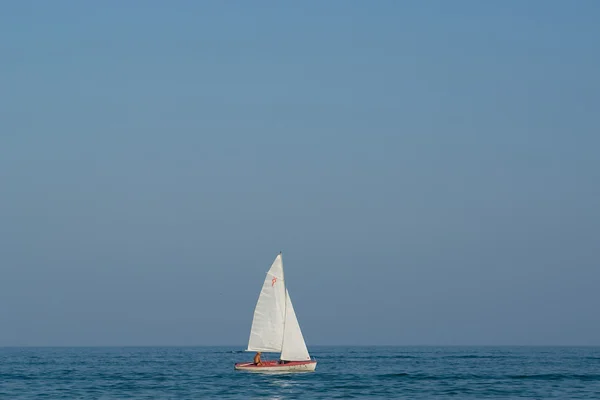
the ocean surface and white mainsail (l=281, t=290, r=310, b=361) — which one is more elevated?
white mainsail (l=281, t=290, r=310, b=361)

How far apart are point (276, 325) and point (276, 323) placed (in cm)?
20

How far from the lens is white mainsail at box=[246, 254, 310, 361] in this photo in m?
94.5

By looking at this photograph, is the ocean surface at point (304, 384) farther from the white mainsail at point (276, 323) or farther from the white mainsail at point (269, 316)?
the white mainsail at point (269, 316)

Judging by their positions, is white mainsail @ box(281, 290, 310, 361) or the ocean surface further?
white mainsail @ box(281, 290, 310, 361)

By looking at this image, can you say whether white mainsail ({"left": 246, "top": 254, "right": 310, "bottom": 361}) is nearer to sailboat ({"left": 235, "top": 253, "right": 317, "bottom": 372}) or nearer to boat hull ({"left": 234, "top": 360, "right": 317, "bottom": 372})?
sailboat ({"left": 235, "top": 253, "right": 317, "bottom": 372})

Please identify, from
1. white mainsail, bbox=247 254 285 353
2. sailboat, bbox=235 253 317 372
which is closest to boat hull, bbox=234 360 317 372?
sailboat, bbox=235 253 317 372

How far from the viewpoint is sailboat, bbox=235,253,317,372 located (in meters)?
94.5

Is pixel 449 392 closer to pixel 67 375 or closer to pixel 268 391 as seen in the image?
pixel 268 391

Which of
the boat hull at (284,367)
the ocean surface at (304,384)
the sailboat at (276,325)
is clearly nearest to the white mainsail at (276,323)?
the sailboat at (276,325)

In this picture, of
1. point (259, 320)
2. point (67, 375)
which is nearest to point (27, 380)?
point (67, 375)

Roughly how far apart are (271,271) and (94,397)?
24.1 meters

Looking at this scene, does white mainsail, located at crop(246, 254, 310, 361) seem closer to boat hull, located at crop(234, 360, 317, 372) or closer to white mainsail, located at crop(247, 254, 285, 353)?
white mainsail, located at crop(247, 254, 285, 353)

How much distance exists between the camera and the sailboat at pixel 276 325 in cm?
9450

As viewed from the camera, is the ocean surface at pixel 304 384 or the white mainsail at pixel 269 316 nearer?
the ocean surface at pixel 304 384
